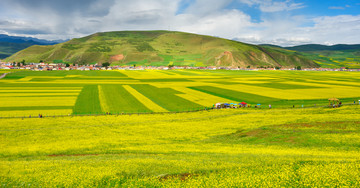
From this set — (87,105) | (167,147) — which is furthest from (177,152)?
(87,105)

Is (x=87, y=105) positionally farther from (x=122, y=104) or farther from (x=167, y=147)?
(x=167, y=147)

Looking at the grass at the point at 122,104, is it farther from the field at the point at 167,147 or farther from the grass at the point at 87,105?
the grass at the point at 87,105

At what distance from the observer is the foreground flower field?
60.5 ft

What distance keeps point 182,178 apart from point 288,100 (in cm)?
7944

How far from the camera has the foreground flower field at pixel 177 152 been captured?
726 inches

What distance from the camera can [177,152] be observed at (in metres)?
29.6

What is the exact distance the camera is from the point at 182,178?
63.0 ft

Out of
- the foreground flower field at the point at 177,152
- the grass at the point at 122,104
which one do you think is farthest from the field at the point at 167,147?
the grass at the point at 122,104

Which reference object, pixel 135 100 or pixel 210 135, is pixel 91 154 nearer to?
pixel 210 135

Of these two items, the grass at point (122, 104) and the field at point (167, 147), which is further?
the grass at point (122, 104)

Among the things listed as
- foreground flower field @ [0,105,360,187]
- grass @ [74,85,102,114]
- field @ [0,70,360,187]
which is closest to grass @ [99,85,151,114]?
field @ [0,70,360,187]

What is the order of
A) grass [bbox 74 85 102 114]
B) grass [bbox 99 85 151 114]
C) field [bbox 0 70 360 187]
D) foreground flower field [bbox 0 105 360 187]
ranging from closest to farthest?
foreground flower field [bbox 0 105 360 187] < field [bbox 0 70 360 187] < grass [bbox 74 85 102 114] < grass [bbox 99 85 151 114]

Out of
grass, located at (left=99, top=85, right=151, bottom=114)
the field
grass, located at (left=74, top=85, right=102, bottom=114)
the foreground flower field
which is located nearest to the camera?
→ the foreground flower field

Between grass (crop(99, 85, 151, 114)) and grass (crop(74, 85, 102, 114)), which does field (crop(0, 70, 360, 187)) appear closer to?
grass (crop(74, 85, 102, 114))
